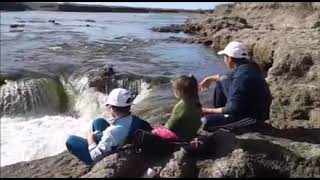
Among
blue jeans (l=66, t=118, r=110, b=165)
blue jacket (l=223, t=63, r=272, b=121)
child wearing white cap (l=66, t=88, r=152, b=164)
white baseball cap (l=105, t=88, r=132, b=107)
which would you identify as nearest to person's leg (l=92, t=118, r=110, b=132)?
blue jeans (l=66, t=118, r=110, b=165)

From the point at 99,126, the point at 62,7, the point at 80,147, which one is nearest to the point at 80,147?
the point at 80,147

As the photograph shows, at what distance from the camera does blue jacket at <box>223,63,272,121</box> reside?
630 cm

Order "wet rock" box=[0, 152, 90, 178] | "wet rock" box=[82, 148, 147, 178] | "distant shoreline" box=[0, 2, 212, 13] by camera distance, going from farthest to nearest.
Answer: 1. "distant shoreline" box=[0, 2, 212, 13]
2. "wet rock" box=[0, 152, 90, 178]
3. "wet rock" box=[82, 148, 147, 178]

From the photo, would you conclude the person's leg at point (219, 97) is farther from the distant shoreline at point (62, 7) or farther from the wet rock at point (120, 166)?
the distant shoreline at point (62, 7)

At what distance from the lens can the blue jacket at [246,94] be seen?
20.7 ft

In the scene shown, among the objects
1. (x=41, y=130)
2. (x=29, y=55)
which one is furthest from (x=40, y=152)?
(x=29, y=55)

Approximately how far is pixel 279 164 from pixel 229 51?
1.57 m

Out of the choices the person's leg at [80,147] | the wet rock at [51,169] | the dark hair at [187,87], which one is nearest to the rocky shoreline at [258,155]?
the wet rock at [51,169]

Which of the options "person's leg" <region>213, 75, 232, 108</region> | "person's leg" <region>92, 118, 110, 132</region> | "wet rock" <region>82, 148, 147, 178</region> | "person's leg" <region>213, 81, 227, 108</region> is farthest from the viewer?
"person's leg" <region>213, 81, 227, 108</region>

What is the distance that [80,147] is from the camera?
5793mm

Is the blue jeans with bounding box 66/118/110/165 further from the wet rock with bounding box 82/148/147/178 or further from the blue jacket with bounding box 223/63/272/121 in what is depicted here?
the blue jacket with bounding box 223/63/272/121

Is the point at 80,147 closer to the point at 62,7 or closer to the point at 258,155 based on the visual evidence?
the point at 258,155

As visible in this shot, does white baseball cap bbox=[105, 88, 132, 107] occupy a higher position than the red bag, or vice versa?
white baseball cap bbox=[105, 88, 132, 107]

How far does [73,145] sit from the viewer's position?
5820mm
